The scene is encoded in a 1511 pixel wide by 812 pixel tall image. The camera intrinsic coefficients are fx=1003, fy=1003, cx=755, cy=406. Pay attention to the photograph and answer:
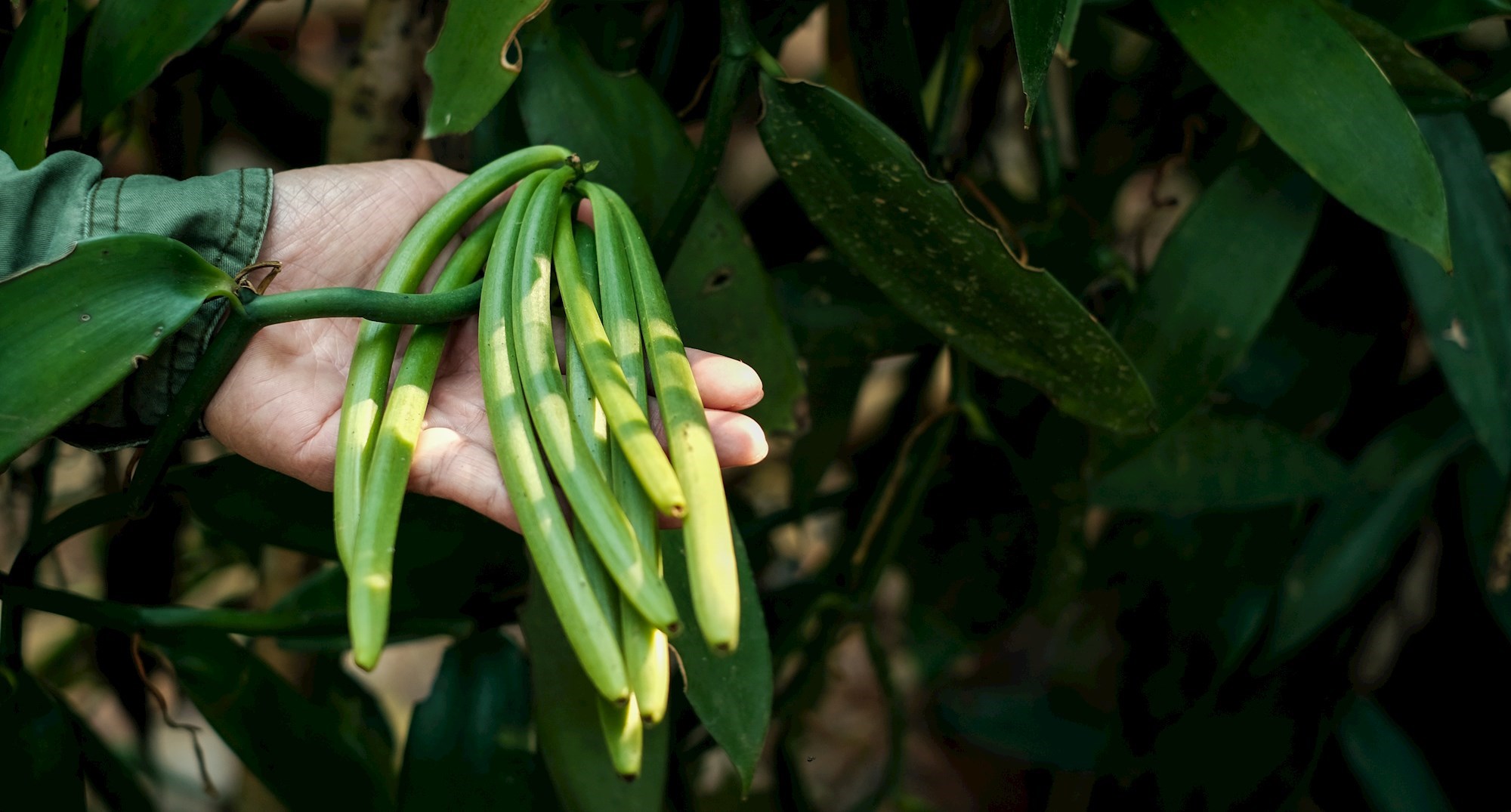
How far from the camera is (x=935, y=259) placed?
0.55 m

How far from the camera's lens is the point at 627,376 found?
0.47 metres

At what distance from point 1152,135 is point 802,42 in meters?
0.71

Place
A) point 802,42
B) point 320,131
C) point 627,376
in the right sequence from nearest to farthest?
point 627,376, point 320,131, point 802,42

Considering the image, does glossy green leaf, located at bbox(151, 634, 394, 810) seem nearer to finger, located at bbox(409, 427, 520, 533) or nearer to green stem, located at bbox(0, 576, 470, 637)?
green stem, located at bbox(0, 576, 470, 637)

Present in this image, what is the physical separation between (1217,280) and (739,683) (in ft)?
1.28

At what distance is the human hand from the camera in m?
0.50

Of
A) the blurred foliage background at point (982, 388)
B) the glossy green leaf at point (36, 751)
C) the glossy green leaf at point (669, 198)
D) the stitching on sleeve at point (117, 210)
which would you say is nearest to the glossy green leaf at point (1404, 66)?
the blurred foliage background at point (982, 388)

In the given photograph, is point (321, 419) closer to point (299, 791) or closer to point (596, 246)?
point (596, 246)

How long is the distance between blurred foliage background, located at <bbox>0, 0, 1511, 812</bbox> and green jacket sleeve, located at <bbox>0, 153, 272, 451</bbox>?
0.08 meters

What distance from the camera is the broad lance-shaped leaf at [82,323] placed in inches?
16.3

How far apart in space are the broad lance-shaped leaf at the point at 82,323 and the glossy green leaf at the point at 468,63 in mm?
145

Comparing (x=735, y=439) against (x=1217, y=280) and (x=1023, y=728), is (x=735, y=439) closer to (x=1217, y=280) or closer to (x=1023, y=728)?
(x=1217, y=280)

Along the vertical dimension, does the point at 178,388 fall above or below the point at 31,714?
above

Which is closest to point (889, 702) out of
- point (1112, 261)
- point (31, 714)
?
point (1112, 261)
